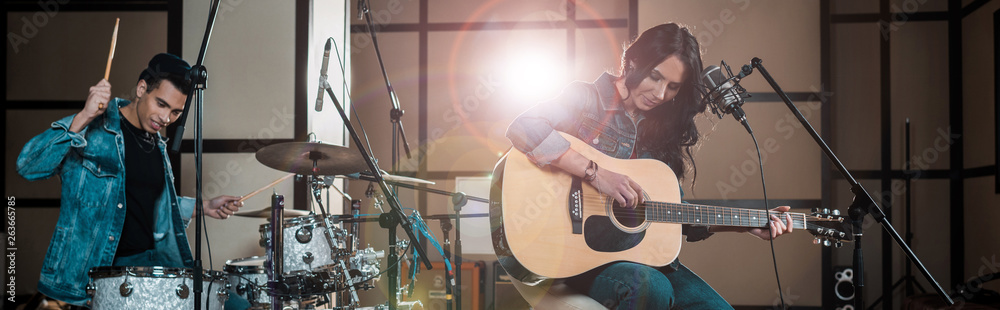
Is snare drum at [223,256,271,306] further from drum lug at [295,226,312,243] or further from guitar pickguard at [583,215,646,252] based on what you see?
guitar pickguard at [583,215,646,252]

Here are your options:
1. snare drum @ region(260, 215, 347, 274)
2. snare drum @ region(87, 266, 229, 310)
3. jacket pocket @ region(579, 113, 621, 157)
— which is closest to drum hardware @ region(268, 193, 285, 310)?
snare drum @ region(260, 215, 347, 274)

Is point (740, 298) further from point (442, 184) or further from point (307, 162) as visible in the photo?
point (307, 162)

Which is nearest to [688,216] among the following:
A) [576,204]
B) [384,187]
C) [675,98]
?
[576,204]

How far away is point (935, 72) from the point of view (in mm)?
5680

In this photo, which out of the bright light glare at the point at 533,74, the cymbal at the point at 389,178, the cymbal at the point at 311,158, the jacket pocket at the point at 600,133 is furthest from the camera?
the bright light glare at the point at 533,74

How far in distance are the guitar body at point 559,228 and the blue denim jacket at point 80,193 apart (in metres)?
1.71

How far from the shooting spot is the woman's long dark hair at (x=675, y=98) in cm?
279

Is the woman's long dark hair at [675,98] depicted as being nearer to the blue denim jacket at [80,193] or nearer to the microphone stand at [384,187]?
the microphone stand at [384,187]

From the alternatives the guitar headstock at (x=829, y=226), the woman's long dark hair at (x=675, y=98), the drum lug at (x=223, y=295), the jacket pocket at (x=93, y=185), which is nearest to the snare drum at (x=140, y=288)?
the drum lug at (x=223, y=295)

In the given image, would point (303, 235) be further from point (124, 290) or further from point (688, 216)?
point (688, 216)

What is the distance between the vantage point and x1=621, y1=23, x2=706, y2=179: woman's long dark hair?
2789 mm

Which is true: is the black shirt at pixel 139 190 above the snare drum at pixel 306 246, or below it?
above

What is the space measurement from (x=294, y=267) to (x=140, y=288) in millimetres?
682

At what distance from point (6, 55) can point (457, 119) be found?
12.4ft
